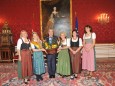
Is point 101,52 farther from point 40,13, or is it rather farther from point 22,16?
point 22,16

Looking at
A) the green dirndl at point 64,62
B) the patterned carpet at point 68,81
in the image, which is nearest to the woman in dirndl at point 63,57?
the green dirndl at point 64,62

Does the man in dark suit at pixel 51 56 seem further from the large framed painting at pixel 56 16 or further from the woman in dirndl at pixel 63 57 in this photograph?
the large framed painting at pixel 56 16

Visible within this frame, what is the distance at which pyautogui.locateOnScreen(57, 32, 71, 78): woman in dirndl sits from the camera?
19.1ft

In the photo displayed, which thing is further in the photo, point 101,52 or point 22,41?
point 101,52

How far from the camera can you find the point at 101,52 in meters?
10.2

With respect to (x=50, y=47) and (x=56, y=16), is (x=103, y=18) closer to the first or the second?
(x=56, y=16)

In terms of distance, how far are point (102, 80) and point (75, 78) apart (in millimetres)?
773

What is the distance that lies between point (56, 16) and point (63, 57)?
4337 mm

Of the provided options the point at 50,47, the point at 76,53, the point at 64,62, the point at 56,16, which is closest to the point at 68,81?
the point at 64,62

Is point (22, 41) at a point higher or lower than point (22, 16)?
lower

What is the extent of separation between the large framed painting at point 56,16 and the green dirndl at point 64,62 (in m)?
4.05

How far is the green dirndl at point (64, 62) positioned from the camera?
583 centimetres

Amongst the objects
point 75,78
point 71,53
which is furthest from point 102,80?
point 71,53

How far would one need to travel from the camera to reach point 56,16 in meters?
9.84
